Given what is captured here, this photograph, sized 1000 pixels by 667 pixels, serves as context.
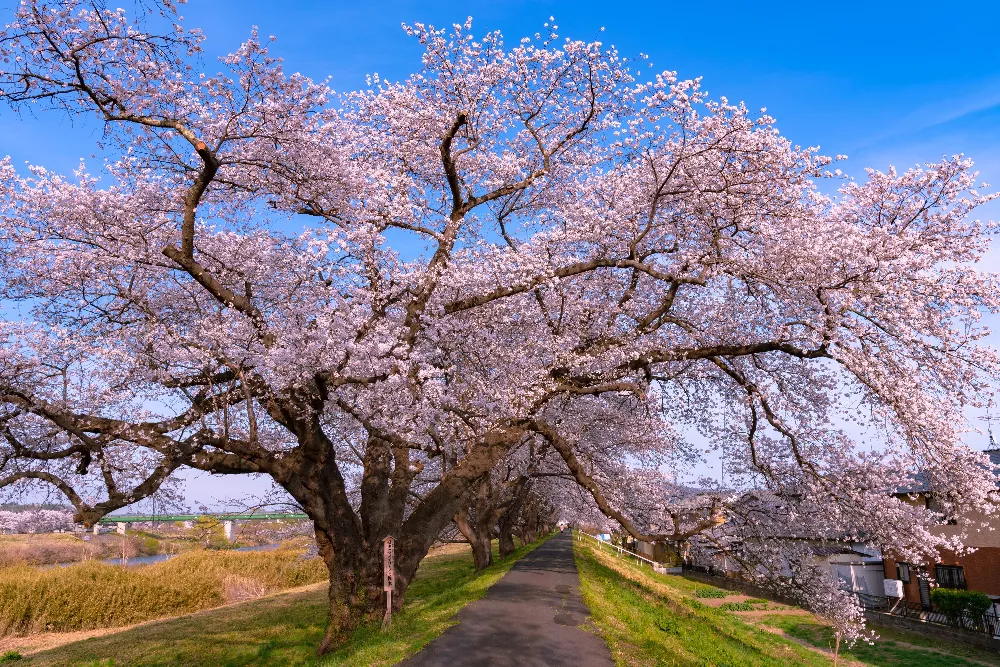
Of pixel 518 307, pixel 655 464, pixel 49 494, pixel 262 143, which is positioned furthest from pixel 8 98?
pixel 655 464

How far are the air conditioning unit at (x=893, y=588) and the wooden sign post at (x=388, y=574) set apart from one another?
28088 millimetres

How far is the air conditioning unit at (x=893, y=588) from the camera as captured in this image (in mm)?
29703

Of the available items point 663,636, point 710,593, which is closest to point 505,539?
point 710,593

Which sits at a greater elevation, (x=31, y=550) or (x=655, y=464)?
(x=655, y=464)

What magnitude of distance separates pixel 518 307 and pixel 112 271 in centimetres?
934

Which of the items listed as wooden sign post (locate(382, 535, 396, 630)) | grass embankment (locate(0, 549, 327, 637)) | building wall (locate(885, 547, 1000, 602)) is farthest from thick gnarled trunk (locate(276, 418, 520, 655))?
building wall (locate(885, 547, 1000, 602))

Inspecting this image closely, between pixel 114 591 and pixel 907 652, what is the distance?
3078cm

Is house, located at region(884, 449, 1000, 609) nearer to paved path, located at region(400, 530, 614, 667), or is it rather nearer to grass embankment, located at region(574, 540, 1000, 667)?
grass embankment, located at region(574, 540, 1000, 667)

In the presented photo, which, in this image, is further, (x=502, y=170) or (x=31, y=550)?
(x=31, y=550)

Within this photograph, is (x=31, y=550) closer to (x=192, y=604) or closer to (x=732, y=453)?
(x=192, y=604)

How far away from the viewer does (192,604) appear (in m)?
27.6

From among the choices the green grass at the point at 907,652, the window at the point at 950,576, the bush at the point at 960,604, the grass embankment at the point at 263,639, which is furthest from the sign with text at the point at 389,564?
the window at the point at 950,576

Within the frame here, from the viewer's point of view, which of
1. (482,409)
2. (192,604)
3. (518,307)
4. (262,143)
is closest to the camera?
(262,143)

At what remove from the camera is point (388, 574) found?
41.0ft
